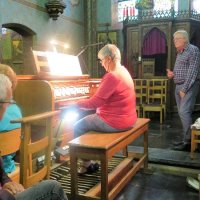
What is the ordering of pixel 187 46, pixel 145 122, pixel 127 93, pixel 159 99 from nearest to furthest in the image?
pixel 127 93 < pixel 145 122 < pixel 187 46 < pixel 159 99

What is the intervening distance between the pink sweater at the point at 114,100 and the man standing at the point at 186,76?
1.36 m

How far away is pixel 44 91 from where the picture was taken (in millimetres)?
3332

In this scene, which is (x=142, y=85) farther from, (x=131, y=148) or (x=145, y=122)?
(x=145, y=122)

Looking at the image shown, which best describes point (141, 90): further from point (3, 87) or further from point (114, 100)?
point (3, 87)

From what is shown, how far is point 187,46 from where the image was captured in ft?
14.1

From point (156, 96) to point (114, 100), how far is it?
495 cm

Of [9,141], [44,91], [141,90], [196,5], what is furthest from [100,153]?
[196,5]

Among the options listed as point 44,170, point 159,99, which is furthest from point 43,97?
point 159,99

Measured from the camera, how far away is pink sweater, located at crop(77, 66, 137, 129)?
3.04 meters

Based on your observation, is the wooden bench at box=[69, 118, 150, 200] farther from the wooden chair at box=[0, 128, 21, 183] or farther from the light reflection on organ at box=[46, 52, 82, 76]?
the light reflection on organ at box=[46, 52, 82, 76]

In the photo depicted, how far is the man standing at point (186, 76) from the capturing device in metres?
4.21

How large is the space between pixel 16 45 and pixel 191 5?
227 inches

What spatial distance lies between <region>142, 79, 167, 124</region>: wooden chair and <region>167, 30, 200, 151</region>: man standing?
289 cm

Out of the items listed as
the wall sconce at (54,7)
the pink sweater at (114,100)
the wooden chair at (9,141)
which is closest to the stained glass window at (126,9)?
the wall sconce at (54,7)
